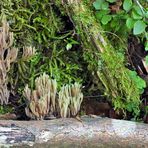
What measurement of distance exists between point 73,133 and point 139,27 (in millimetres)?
656

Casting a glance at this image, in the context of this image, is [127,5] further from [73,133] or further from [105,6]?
[73,133]

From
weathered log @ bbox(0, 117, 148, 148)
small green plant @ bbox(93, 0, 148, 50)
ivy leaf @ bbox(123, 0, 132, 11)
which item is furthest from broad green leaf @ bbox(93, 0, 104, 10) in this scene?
weathered log @ bbox(0, 117, 148, 148)

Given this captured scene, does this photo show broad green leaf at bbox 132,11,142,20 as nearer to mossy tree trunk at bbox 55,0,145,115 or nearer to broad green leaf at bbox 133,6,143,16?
broad green leaf at bbox 133,6,143,16

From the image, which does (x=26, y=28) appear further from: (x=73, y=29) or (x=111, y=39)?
(x=111, y=39)

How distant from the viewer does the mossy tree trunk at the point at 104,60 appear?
204 cm

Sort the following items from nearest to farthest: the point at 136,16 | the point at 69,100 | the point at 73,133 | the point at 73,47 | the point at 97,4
A: the point at 73,133 → the point at 69,100 → the point at 136,16 → the point at 97,4 → the point at 73,47

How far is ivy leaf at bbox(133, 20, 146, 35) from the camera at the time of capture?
1.93 metres

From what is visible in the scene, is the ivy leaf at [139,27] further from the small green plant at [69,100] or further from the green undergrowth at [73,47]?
the small green plant at [69,100]

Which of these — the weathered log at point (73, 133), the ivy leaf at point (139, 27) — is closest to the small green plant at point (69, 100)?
the weathered log at point (73, 133)

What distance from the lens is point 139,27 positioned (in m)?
1.93

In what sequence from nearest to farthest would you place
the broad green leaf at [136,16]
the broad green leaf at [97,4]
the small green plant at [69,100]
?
the small green plant at [69,100], the broad green leaf at [136,16], the broad green leaf at [97,4]

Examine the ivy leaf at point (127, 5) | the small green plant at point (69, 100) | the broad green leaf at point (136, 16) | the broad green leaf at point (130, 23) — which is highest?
the ivy leaf at point (127, 5)

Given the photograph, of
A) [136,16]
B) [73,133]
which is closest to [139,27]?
[136,16]

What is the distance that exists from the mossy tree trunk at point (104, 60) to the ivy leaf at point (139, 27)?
0.21 metres
